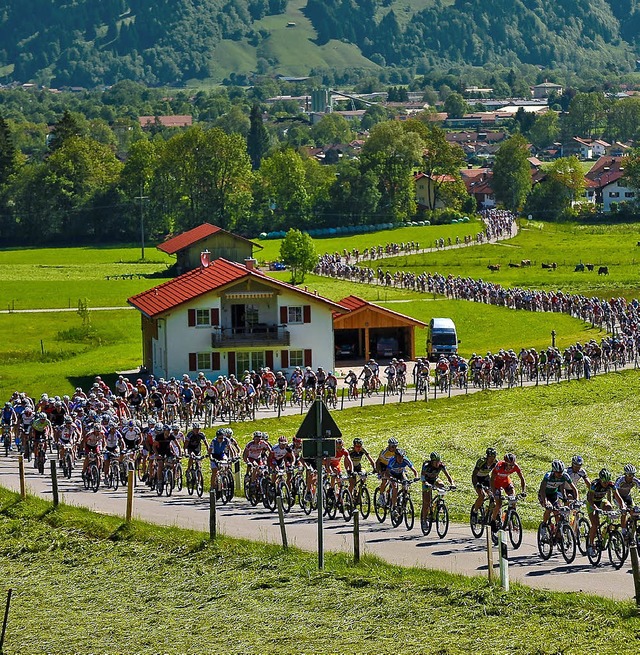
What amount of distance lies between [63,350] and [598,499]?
51.0 metres

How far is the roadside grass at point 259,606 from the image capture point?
24.5 meters

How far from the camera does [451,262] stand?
12431 cm

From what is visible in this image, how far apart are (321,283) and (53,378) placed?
152 ft

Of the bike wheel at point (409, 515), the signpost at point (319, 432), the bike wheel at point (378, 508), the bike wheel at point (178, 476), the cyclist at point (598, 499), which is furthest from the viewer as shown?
the bike wheel at point (178, 476)

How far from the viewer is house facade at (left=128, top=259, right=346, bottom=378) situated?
214ft

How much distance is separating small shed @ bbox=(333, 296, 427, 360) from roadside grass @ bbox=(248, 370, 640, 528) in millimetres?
9978

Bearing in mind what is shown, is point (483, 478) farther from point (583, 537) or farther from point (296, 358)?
point (296, 358)

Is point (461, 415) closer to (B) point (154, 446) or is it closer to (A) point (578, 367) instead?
(A) point (578, 367)

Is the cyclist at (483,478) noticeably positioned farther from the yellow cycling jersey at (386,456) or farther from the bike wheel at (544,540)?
the yellow cycling jersey at (386,456)

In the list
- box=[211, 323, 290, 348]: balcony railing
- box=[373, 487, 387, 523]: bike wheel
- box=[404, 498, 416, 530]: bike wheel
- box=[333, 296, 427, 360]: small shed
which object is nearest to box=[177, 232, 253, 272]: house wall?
box=[333, 296, 427, 360]: small shed

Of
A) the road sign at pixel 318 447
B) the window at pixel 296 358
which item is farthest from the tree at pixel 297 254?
the road sign at pixel 318 447

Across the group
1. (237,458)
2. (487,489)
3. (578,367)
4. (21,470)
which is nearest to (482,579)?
(487,489)

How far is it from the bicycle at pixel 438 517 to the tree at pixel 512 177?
148555 millimetres

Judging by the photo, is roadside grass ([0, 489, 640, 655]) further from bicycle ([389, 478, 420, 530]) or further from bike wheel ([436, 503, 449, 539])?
bicycle ([389, 478, 420, 530])
